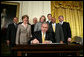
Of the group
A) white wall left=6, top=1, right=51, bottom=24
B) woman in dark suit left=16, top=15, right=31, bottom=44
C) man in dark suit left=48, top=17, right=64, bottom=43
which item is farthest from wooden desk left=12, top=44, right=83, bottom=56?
white wall left=6, top=1, right=51, bottom=24

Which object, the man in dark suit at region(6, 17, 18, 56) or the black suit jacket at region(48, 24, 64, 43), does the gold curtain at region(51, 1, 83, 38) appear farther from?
the man in dark suit at region(6, 17, 18, 56)

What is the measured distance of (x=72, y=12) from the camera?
850cm

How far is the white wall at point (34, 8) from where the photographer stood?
769cm

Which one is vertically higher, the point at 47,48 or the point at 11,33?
the point at 11,33

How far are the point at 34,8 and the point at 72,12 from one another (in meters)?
2.30

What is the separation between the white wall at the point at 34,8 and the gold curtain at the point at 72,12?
446mm

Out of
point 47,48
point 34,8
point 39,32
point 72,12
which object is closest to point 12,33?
point 39,32

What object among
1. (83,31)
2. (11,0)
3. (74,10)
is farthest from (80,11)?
(11,0)

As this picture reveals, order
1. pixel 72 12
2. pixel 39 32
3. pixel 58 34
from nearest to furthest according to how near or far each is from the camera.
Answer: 1. pixel 39 32
2. pixel 58 34
3. pixel 72 12

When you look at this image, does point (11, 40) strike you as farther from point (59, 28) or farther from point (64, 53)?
point (64, 53)

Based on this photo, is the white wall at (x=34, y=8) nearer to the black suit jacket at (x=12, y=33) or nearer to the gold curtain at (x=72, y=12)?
the gold curtain at (x=72, y=12)

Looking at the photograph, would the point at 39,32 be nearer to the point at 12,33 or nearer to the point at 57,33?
the point at 57,33

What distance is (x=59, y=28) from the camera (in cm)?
522

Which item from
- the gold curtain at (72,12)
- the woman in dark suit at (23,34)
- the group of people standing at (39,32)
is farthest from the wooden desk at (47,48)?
the gold curtain at (72,12)
